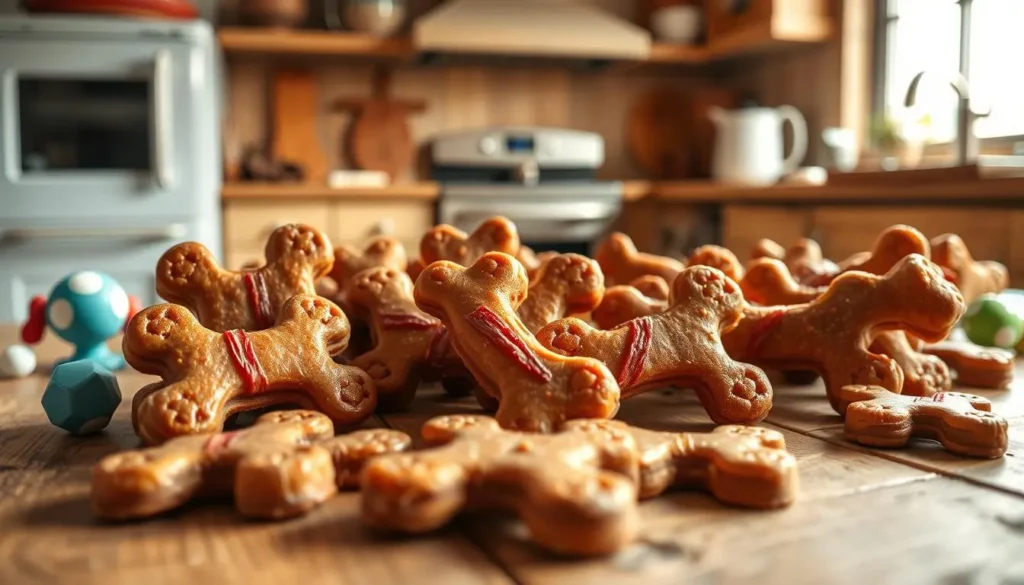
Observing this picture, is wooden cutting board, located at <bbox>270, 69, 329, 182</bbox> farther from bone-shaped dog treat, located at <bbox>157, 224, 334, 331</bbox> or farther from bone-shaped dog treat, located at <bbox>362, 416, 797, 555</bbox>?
bone-shaped dog treat, located at <bbox>362, 416, 797, 555</bbox>

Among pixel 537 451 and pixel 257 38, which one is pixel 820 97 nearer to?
pixel 257 38

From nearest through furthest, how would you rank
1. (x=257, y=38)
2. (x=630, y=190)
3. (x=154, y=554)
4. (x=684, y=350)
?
(x=154, y=554) < (x=684, y=350) < (x=257, y=38) < (x=630, y=190)

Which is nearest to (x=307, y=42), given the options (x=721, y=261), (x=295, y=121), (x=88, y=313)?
(x=295, y=121)

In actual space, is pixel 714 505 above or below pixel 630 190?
below

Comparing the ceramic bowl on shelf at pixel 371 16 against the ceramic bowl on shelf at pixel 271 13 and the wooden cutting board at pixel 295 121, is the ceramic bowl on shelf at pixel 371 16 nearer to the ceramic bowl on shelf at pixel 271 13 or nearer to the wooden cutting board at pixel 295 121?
the ceramic bowl on shelf at pixel 271 13

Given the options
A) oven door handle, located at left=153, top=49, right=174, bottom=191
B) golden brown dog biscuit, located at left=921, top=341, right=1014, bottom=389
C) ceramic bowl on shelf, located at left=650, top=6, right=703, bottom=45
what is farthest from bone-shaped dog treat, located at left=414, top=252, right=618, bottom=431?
ceramic bowl on shelf, located at left=650, top=6, right=703, bottom=45

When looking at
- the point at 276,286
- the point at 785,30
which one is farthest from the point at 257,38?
the point at 276,286
